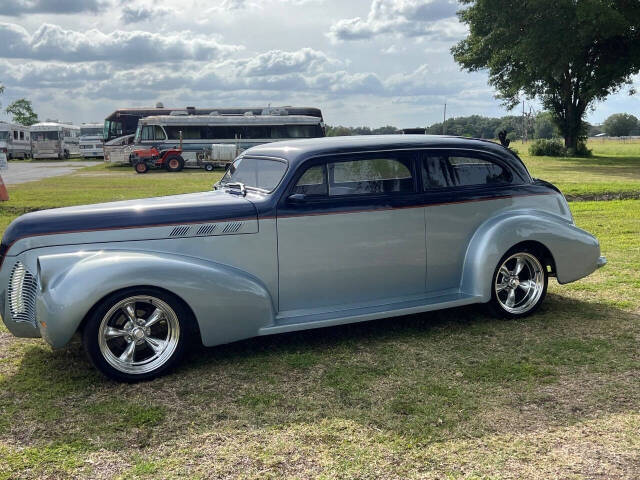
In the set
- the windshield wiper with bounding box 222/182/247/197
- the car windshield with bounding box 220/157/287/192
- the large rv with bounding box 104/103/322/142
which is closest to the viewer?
the car windshield with bounding box 220/157/287/192

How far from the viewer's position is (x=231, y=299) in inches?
189

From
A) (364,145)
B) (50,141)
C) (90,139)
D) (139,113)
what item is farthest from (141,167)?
(364,145)

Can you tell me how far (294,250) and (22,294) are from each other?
216cm

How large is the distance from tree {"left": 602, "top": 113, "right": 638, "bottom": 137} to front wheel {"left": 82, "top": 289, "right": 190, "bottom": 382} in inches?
7068

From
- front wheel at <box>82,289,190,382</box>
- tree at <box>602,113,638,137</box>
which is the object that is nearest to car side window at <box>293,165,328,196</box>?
front wheel at <box>82,289,190,382</box>

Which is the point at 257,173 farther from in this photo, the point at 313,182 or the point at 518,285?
the point at 518,285

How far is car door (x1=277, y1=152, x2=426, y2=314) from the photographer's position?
16.8ft

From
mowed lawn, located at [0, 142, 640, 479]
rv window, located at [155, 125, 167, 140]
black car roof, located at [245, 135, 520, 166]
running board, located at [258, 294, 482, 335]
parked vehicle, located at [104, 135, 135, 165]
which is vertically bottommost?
mowed lawn, located at [0, 142, 640, 479]

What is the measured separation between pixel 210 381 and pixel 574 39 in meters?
33.1

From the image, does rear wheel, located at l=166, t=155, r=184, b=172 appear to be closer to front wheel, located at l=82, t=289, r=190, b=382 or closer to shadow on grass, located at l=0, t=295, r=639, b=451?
shadow on grass, located at l=0, t=295, r=639, b=451

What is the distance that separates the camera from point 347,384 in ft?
14.7

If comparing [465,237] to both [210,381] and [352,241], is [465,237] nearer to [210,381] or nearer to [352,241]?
[352,241]

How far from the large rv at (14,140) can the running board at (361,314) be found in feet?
157

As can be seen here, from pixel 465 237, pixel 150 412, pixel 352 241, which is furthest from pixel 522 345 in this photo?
pixel 150 412
